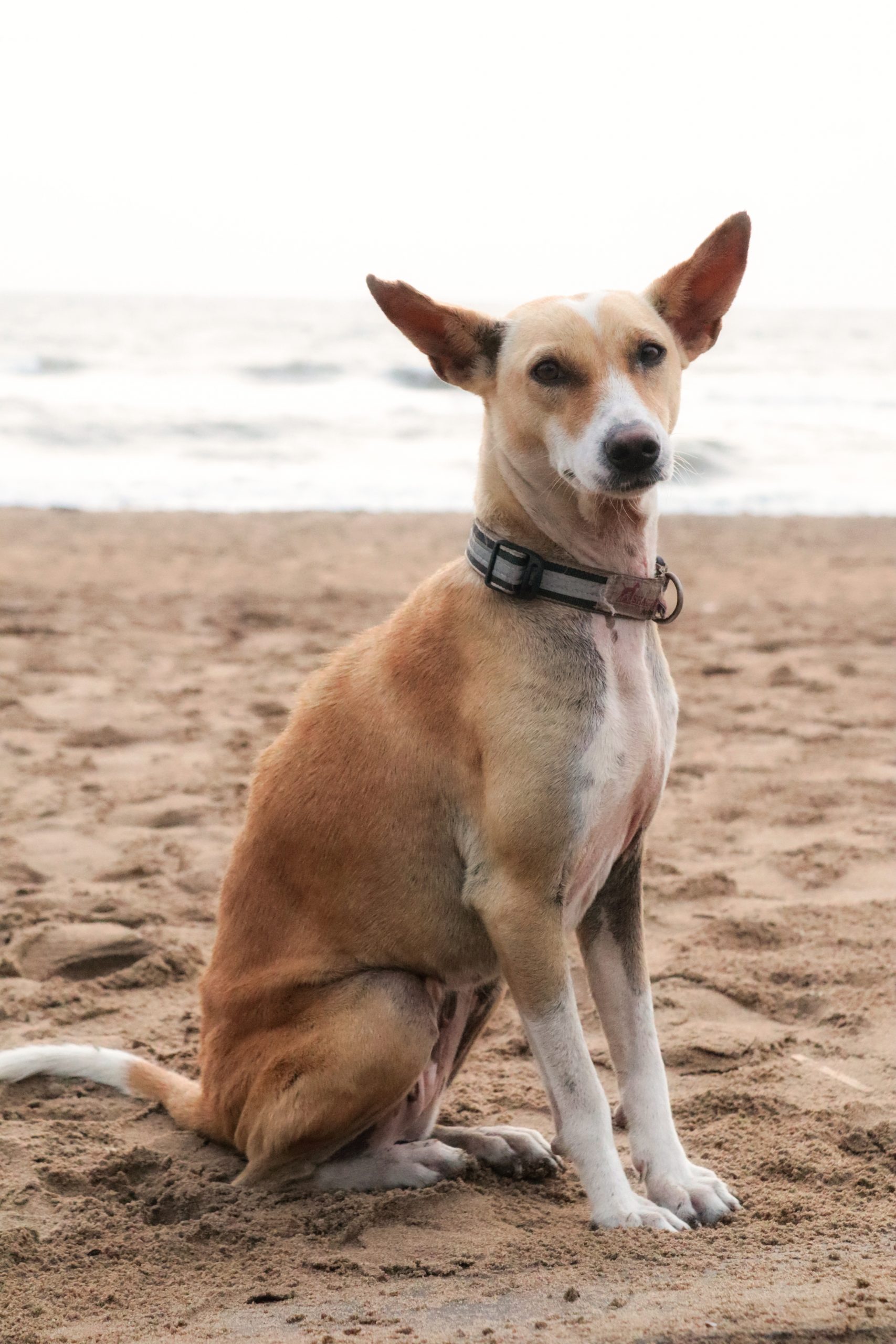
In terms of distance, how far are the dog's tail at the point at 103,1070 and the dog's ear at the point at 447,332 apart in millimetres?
1728

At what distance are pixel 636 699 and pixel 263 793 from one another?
0.85 meters

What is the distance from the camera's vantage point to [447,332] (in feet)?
9.45

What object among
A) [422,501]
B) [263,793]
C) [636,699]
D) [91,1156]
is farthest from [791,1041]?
[422,501]

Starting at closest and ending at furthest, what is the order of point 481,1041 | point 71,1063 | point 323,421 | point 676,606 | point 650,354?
point 650,354 → point 676,606 → point 71,1063 → point 481,1041 → point 323,421

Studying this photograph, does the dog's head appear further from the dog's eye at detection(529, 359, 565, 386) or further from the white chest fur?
the white chest fur

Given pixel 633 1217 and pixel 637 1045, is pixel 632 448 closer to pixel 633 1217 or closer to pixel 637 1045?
pixel 637 1045

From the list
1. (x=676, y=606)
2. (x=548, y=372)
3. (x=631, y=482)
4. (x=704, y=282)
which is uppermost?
(x=704, y=282)

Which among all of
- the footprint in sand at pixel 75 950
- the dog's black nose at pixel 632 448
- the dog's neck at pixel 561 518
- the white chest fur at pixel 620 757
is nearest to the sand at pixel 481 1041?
the footprint in sand at pixel 75 950

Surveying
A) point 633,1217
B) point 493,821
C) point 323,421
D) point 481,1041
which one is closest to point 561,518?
point 493,821

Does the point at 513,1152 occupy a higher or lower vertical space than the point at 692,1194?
lower

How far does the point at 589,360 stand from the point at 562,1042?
1.32 metres

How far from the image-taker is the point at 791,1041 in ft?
11.3

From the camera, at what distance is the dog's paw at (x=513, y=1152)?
119 inches

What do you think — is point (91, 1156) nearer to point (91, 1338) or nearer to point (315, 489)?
point (91, 1338)
